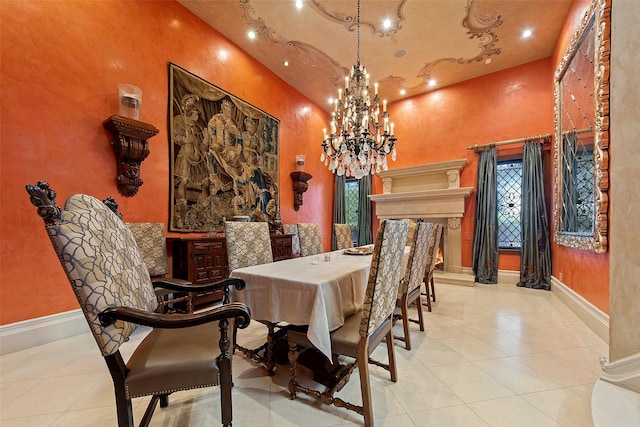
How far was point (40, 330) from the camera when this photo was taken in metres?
2.08

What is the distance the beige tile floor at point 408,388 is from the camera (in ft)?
4.40

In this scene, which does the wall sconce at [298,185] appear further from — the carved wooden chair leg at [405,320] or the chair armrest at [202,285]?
the chair armrest at [202,285]

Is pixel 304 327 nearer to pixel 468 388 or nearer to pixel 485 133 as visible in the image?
pixel 468 388

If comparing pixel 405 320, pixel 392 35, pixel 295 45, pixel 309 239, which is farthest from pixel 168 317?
pixel 392 35

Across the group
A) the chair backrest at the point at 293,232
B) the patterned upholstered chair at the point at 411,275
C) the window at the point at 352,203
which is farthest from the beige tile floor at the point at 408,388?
the window at the point at 352,203

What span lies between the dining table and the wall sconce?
311 centimetres

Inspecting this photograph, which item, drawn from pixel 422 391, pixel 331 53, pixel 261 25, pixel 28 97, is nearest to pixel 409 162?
pixel 331 53

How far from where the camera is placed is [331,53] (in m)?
3.97

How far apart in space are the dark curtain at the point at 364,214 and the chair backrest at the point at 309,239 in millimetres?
2510

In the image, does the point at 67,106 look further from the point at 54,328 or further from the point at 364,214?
the point at 364,214

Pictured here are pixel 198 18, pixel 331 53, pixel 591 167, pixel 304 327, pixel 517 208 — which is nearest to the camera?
pixel 304 327

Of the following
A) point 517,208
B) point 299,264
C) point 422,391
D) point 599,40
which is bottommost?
point 422,391

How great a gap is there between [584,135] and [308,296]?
3223 mm

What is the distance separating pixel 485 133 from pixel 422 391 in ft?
15.2
